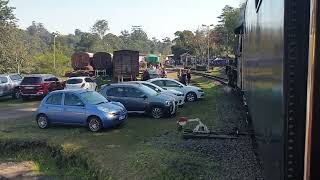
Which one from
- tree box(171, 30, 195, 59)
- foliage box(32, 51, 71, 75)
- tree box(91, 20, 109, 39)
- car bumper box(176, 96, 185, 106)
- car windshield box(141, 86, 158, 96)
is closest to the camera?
car windshield box(141, 86, 158, 96)

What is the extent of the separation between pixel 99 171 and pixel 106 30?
18760 cm

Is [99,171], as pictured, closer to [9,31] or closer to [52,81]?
[52,81]

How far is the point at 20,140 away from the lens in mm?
16562

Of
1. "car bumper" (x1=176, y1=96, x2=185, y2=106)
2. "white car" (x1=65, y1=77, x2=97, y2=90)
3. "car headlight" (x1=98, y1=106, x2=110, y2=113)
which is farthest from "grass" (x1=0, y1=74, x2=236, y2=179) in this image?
"white car" (x1=65, y1=77, x2=97, y2=90)

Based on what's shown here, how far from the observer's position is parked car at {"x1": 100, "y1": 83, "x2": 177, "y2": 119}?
68.2ft

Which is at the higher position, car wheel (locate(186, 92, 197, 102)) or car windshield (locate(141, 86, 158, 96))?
car windshield (locate(141, 86, 158, 96))

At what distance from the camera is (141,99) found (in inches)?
829

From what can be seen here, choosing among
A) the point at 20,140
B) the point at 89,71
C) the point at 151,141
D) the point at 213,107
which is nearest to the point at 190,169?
the point at 151,141

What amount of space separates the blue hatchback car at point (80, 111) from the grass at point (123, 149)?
1.05 feet

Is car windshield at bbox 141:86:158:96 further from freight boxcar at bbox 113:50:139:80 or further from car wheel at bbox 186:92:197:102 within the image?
freight boxcar at bbox 113:50:139:80

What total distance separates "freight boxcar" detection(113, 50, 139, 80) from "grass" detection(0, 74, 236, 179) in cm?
2251

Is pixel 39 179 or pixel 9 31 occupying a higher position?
pixel 9 31

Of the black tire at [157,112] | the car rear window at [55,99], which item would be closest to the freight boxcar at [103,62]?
the black tire at [157,112]

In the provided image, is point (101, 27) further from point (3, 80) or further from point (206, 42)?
point (3, 80)
